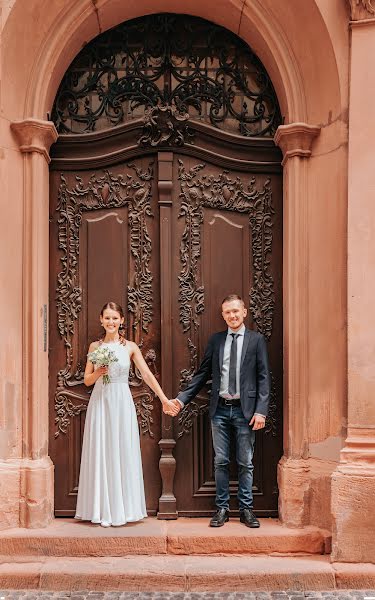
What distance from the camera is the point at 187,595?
5430mm

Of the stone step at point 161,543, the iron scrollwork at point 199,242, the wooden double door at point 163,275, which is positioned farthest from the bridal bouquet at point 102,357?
the stone step at point 161,543

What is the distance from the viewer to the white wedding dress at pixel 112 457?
19.9ft

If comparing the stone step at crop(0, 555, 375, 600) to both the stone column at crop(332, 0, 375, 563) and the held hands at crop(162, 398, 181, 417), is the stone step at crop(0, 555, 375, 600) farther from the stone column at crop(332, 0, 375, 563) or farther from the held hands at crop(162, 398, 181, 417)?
the held hands at crop(162, 398, 181, 417)

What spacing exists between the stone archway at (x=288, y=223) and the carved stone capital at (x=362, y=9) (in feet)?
1.10

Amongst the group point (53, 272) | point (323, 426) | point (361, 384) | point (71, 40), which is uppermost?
point (71, 40)

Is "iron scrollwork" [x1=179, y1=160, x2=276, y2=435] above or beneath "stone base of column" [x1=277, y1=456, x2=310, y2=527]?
above

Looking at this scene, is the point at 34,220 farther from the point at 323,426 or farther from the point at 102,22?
the point at 323,426

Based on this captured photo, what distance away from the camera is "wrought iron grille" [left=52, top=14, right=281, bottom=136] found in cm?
665

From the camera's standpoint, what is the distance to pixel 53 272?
657 centimetres

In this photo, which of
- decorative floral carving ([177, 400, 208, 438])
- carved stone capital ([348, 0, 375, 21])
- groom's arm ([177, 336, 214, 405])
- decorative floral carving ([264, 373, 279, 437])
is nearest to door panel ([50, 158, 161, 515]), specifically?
decorative floral carving ([177, 400, 208, 438])

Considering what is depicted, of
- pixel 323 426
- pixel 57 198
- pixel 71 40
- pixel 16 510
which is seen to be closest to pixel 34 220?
pixel 57 198

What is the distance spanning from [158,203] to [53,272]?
3.57 feet

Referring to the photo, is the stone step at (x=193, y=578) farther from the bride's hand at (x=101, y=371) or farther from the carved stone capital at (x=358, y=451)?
the bride's hand at (x=101, y=371)

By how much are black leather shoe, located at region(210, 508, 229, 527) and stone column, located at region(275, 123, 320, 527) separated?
47 cm
